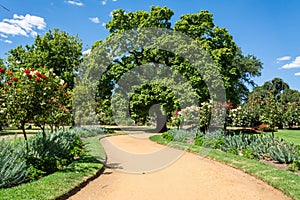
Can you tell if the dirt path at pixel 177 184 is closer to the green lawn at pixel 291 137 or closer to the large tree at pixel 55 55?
the green lawn at pixel 291 137

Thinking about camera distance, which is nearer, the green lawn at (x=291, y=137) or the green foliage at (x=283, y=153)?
the green foliage at (x=283, y=153)

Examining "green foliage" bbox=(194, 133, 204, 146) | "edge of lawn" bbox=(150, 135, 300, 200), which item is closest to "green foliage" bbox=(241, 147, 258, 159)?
"edge of lawn" bbox=(150, 135, 300, 200)

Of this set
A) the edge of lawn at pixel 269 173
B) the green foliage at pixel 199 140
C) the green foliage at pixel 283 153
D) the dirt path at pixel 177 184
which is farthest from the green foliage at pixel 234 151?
the green foliage at pixel 199 140

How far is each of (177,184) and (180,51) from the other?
50.4 ft

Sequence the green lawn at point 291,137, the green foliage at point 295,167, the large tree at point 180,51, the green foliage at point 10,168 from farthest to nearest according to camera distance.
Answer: the large tree at point 180,51, the green lawn at point 291,137, the green foliage at point 295,167, the green foliage at point 10,168

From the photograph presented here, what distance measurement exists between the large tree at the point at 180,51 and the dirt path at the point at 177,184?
1173cm

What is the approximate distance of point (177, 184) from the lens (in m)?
6.62

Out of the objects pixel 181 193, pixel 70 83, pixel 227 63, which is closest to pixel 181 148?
pixel 181 193

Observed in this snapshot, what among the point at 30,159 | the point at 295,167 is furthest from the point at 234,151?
the point at 30,159

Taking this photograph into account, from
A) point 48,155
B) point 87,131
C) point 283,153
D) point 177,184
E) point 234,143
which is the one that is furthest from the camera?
point 87,131

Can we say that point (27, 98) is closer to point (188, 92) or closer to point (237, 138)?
point (237, 138)

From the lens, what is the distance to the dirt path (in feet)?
18.8

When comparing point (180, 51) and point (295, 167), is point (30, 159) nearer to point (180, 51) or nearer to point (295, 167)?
point (295, 167)

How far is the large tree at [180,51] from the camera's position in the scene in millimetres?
20328
